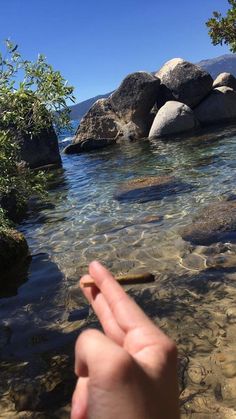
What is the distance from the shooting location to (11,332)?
7410 mm

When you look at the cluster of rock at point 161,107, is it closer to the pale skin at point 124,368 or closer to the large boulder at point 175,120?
the large boulder at point 175,120

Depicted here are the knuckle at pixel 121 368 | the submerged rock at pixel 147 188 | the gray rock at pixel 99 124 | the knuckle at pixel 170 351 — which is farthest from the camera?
the gray rock at pixel 99 124

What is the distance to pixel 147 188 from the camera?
17391 millimetres

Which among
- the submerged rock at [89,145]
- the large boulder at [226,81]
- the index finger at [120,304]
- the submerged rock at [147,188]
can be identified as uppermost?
the large boulder at [226,81]

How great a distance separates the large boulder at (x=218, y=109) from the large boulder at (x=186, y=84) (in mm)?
978

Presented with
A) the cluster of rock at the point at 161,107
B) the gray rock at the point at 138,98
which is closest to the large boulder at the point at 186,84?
the cluster of rock at the point at 161,107

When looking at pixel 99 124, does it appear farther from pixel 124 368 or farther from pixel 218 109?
pixel 124 368

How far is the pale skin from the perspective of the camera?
4.21 feet

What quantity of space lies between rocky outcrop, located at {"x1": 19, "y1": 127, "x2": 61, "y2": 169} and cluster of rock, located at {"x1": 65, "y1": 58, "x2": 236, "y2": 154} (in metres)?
5.74

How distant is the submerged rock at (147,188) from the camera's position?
16.0m

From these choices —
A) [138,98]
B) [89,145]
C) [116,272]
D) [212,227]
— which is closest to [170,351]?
[116,272]

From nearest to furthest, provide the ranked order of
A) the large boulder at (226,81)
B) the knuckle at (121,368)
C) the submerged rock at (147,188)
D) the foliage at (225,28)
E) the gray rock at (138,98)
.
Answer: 1. the knuckle at (121,368)
2. the submerged rock at (147,188)
3. the foliage at (225,28)
4. the gray rock at (138,98)
5. the large boulder at (226,81)

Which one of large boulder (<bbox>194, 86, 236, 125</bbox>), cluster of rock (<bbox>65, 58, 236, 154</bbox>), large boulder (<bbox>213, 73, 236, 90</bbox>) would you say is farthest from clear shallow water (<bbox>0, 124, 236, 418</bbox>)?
large boulder (<bbox>213, 73, 236, 90</bbox>)

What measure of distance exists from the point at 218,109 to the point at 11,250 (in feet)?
104
